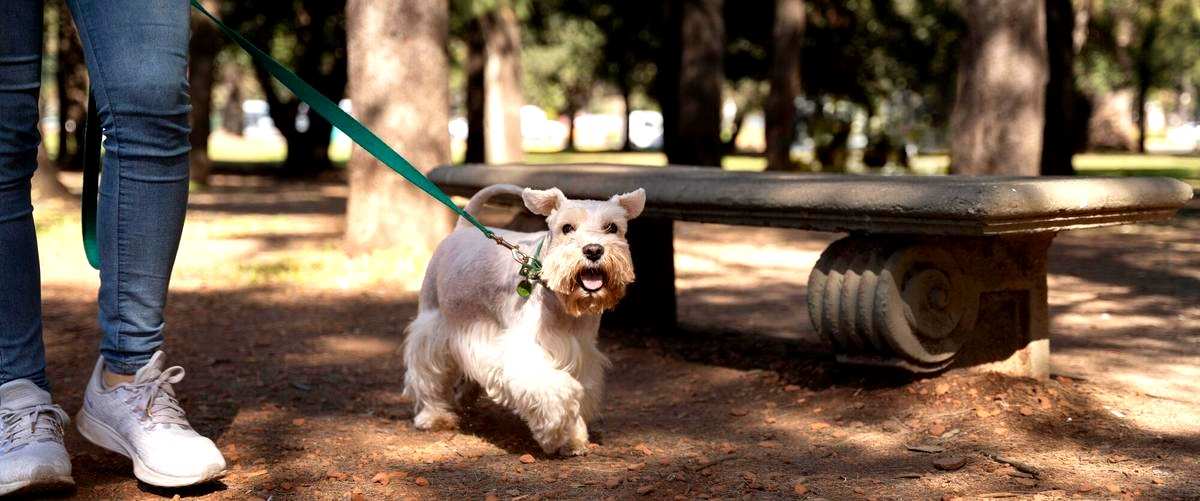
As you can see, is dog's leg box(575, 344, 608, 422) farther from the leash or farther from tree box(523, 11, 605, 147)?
tree box(523, 11, 605, 147)

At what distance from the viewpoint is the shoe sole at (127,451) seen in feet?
11.1

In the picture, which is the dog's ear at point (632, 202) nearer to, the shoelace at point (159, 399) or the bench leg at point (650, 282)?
the shoelace at point (159, 399)

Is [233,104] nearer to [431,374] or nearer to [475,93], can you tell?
[475,93]

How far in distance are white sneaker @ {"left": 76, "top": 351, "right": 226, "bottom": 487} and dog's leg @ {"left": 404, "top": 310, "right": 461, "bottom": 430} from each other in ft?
3.36

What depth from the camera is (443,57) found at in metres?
10.0

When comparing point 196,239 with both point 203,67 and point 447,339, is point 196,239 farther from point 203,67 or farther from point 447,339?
point 203,67

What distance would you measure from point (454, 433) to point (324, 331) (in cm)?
264

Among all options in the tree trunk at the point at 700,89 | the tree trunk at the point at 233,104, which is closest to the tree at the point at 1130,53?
the tree trunk at the point at 700,89

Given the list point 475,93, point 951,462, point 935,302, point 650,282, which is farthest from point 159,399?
point 475,93

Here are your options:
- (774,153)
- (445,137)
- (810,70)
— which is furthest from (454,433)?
(810,70)

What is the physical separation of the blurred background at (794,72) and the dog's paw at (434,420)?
5485 millimetres

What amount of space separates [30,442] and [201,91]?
1809 cm

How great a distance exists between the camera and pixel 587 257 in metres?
3.70

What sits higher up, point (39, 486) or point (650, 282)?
point (650, 282)
